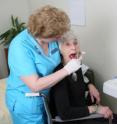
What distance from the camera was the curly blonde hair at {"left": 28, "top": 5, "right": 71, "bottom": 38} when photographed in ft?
4.31

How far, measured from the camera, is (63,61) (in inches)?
59.5

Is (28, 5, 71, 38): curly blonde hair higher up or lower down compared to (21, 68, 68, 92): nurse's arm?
higher up

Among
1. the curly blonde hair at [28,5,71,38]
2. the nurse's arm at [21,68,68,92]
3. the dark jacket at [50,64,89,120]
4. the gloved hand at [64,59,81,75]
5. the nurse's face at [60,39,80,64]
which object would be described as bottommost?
the dark jacket at [50,64,89,120]

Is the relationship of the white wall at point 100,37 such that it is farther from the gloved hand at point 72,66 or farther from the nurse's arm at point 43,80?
the nurse's arm at point 43,80

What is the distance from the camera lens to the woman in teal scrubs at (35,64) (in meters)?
1.33

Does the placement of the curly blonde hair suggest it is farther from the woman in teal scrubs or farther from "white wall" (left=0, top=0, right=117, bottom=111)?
"white wall" (left=0, top=0, right=117, bottom=111)

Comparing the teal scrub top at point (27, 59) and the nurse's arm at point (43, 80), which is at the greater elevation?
the teal scrub top at point (27, 59)

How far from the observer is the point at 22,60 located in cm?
136

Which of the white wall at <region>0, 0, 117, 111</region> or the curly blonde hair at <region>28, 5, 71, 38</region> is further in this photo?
the white wall at <region>0, 0, 117, 111</region>

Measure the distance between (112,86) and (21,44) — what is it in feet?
1.92

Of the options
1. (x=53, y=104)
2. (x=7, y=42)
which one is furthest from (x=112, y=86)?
(x=7, y=42)

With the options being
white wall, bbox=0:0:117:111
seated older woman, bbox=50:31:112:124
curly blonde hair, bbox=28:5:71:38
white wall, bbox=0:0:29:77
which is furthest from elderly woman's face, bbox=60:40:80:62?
white wall, bbox=0:0:29:77

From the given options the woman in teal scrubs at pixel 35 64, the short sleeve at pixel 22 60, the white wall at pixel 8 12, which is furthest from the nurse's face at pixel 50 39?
the white wall at pixel 8 12

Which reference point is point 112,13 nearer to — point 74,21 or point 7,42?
point 74,21
